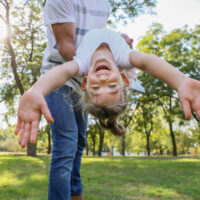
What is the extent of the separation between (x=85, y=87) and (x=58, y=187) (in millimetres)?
949

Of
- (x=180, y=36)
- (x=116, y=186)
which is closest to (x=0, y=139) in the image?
(x=180, y=36)

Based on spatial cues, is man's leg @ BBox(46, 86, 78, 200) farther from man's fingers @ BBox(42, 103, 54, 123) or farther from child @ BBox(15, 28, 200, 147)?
man's fingers @ BBox(42, 103, 54, 123)

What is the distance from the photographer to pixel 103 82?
6.42 feet

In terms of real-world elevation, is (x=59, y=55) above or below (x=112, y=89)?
above

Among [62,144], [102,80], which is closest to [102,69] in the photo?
[102,80]

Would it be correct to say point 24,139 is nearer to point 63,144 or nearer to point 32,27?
point 63,144

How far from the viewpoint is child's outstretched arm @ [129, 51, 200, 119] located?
4.61 feet

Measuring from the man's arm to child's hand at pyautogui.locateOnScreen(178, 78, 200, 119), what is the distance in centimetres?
125

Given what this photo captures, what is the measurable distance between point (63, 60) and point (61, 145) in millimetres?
919

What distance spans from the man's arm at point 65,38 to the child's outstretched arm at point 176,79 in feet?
2.19

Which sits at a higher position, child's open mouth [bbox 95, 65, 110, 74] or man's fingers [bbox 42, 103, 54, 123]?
child's open mouth [bbox 95, 65, 110, 74]

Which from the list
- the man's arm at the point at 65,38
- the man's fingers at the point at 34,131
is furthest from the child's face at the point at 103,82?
the man's fingers at the point at 34,131

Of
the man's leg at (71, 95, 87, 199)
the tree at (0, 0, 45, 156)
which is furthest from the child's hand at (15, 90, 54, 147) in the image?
the tree at (0, 0, 45, 156)

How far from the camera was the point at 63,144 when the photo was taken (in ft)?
7.22
